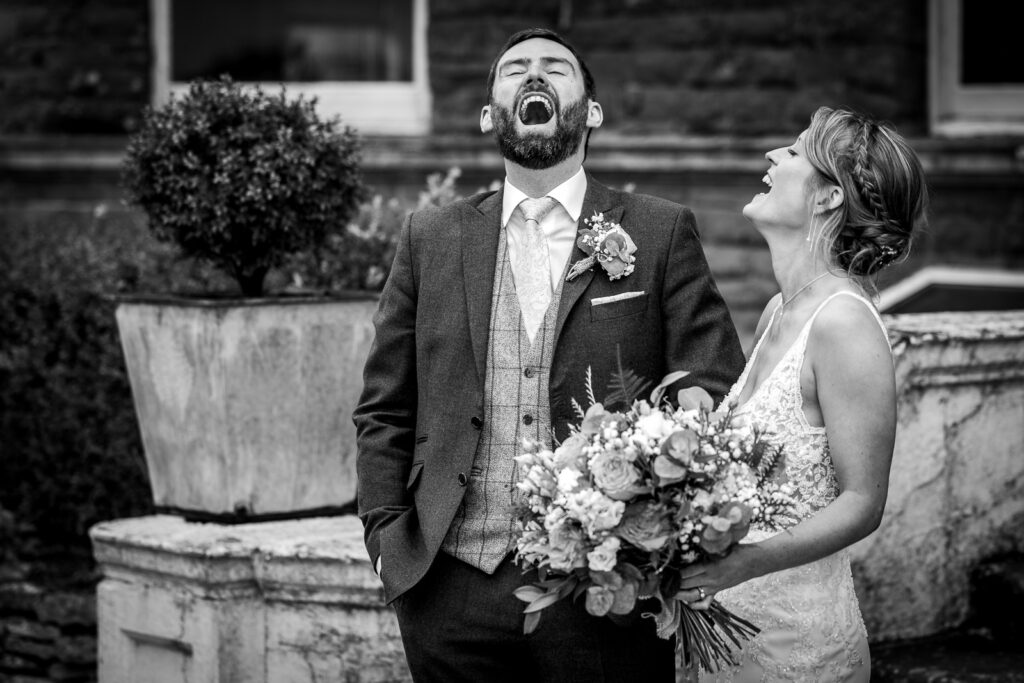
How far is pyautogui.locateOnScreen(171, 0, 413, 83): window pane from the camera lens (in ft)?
27.4

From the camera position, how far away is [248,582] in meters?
4.52

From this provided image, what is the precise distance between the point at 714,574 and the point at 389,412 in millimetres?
989

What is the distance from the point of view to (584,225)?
10.4ft

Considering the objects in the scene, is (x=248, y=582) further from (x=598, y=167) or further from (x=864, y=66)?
(x=864, y=66)

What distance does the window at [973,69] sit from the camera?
7.80m

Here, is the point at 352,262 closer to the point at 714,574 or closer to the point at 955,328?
the point at 955,328

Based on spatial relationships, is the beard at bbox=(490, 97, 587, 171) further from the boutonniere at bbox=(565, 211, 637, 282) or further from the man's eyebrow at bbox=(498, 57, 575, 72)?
the boutonniere at bbox=(565, 211, 637, 282)

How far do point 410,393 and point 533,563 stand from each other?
0.65 m

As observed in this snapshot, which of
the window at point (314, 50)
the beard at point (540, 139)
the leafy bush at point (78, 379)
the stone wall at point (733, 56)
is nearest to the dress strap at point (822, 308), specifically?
the beard at point (540, 139)

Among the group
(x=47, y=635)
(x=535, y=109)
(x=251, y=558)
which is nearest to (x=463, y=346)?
(x=535, y=109)

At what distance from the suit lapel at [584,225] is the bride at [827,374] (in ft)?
1.08

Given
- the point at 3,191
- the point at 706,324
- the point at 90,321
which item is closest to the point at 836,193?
the point at 706,324

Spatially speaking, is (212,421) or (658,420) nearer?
(658,420)

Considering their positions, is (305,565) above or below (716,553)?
below
